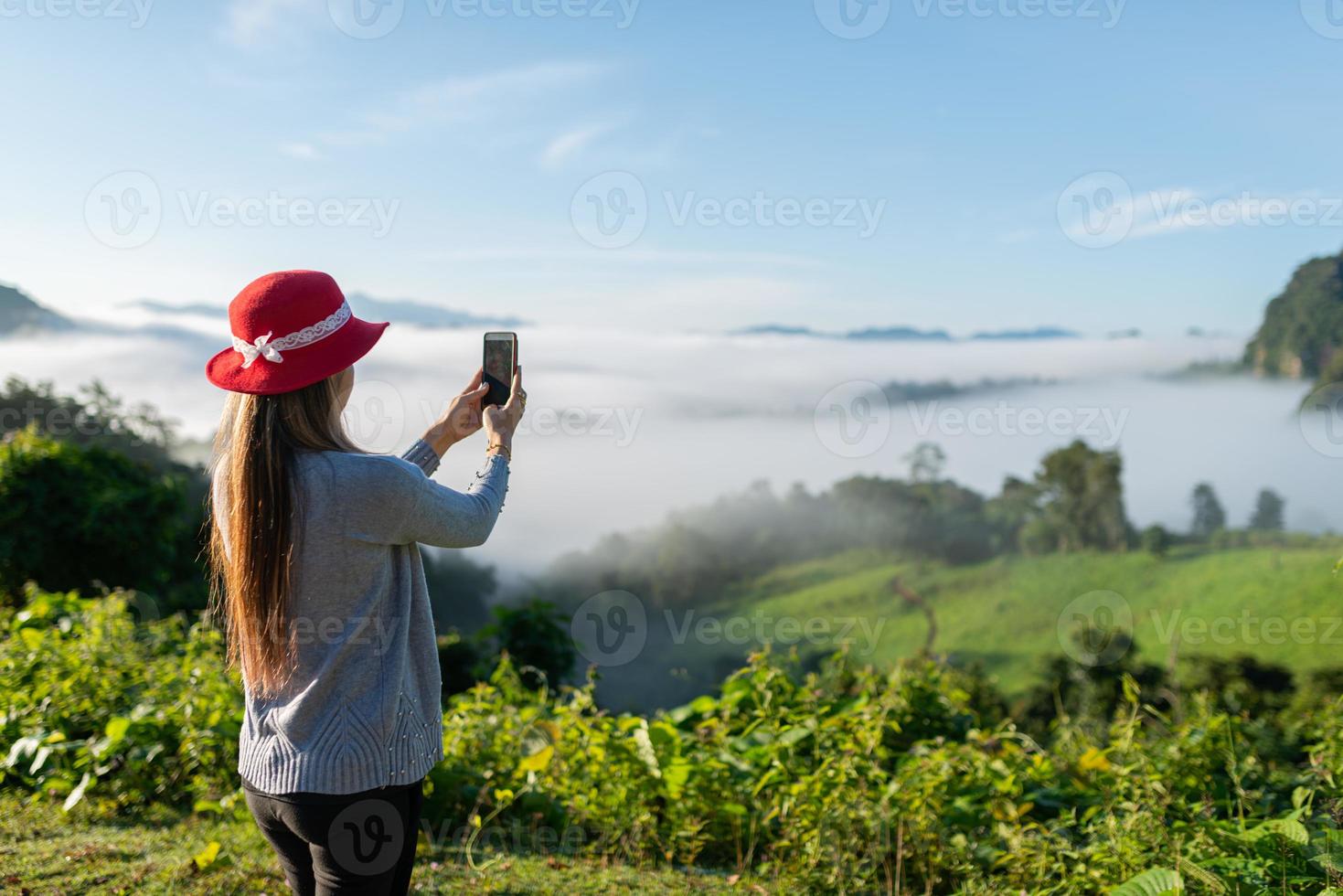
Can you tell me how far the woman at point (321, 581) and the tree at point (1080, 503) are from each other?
889 inches

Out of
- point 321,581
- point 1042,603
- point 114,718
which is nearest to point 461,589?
point 114,718

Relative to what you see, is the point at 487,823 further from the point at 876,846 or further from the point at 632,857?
the point at 876,846

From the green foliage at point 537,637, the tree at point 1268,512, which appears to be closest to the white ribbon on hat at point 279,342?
the green foliage at point 537,637

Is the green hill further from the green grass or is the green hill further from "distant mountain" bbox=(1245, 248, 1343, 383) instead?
the green grass

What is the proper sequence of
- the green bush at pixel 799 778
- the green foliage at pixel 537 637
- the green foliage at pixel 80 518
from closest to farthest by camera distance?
the green bush at pixel 799 778, the green foliage at pixel 80 518, the green foliage at pixel 537 637

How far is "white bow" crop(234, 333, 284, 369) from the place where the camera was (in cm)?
174

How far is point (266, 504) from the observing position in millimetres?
1688

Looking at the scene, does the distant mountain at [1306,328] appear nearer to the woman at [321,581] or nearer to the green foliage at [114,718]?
the green foliage at [114,718]

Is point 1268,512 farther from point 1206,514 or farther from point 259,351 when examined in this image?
point 259,351

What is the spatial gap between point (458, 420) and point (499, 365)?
0.49 feet

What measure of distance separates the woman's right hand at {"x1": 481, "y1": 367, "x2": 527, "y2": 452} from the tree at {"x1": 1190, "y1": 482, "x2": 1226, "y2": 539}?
24517 mm

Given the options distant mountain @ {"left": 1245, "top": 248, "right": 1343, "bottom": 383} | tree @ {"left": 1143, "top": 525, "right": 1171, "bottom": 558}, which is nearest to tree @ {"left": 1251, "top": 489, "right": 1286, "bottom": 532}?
tree @ {"left": 1143, "top": 525, "right": 1171, "bottom": 558}

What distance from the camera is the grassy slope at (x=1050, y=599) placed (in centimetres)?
1823

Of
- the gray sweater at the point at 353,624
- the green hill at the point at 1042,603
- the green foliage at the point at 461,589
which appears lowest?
the green hill at the point at 1042,603
